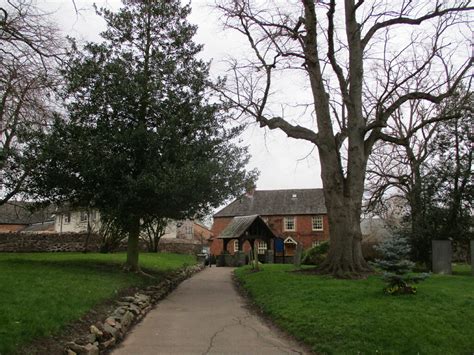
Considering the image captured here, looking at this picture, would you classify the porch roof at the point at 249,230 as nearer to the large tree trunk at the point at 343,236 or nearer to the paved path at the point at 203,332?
the large tree trunk at the point at 343,236

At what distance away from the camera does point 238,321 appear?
10812 mm

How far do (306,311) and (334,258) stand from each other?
6.49 m

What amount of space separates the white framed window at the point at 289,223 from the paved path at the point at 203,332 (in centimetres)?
4254

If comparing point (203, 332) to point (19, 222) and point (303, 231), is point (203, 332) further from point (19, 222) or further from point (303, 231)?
point (19, 222)

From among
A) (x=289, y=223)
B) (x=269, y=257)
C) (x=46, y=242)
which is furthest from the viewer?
(x=289, y=223)

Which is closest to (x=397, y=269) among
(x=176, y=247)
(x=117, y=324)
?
(x=117, y=324)

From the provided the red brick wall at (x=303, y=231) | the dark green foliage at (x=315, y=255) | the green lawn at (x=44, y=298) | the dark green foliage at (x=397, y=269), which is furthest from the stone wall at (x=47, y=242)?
the dark green foliage at (x=397, y=269)

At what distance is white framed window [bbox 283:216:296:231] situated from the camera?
184 ft

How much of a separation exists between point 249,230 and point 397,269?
87.4 ft

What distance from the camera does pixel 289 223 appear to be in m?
56.4

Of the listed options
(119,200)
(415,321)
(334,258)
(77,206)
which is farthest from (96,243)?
(415,321)

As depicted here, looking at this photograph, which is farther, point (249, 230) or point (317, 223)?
point (317, 223)

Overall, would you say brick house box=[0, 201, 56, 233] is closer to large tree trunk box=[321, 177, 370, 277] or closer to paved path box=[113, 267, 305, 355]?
large tree trunk box=[321, 177, 370, 277]

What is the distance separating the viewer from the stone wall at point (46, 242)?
33531 mm
